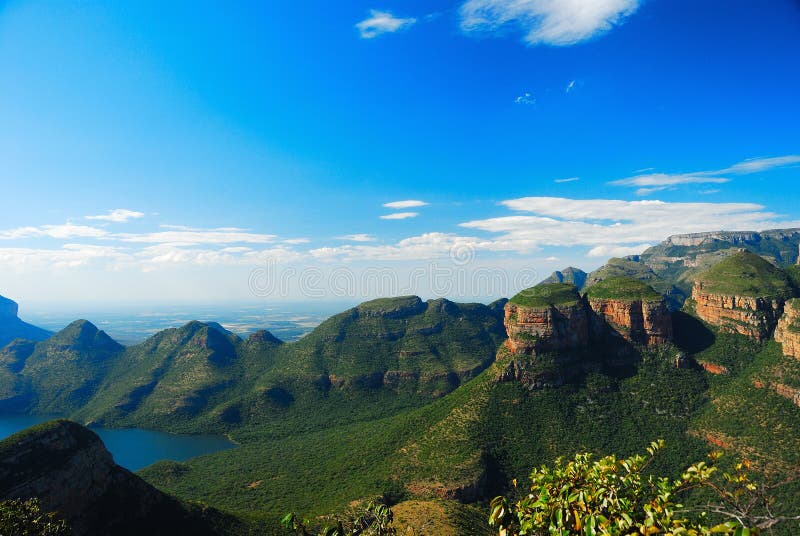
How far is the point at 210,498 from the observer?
75562 mm

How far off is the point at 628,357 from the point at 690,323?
24.4 m

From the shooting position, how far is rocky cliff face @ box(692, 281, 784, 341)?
8769 centimetres

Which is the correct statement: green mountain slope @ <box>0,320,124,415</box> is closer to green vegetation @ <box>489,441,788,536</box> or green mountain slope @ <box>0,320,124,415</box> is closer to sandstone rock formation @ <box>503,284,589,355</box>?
sandstone rock formation @ <box>503,284,589,355</box>

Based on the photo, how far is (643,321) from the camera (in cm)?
9019

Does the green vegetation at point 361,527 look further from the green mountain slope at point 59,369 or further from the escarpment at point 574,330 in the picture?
the green mountain slope at point 59,369

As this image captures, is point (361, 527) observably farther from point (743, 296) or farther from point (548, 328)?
point (743, 296)

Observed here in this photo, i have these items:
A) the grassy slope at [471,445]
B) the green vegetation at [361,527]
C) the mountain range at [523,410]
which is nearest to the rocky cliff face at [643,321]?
the mountain range at [523,410]

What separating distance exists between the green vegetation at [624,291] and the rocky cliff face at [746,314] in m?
16.7

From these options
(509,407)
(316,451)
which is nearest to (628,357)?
(509,407)

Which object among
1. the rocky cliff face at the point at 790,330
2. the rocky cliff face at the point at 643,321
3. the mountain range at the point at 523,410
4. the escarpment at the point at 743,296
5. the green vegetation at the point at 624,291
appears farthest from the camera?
the green vegetation at the point at 624,291

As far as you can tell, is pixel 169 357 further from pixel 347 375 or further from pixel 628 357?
pixel 628 357

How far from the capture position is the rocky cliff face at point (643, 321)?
88875 millimetres

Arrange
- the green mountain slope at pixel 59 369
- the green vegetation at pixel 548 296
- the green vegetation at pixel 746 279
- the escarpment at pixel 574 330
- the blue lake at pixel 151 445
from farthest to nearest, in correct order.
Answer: the green mountain slope at pixel 59 369 → the blue lake at pixel 151 445 → the green vegetation at pixel 746 279 → the green vegetation at pixel 548 296 → the escarpment at pixel 574 330

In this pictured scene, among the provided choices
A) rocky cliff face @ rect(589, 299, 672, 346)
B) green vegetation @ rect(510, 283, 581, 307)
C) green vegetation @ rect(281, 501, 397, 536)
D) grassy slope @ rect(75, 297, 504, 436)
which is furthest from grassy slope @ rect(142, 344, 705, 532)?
green vegetation @ rect(281, 501, 397, 536)
